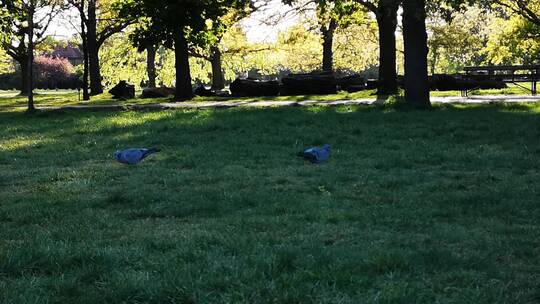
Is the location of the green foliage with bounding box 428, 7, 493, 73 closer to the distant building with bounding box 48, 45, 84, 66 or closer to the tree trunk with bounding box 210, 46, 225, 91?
the tree trunk with bounding box 210, 46, 225, 91

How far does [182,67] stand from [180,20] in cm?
188

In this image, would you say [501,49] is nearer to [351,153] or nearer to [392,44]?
[392,44]

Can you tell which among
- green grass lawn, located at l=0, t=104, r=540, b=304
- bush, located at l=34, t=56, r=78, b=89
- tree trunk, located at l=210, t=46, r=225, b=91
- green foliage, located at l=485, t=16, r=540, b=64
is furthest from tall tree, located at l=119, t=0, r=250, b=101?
bush, located at l=34, t=56, r=78, b=89

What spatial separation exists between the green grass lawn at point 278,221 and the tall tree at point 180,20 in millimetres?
12255

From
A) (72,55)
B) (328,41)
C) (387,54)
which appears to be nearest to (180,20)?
(387,54)

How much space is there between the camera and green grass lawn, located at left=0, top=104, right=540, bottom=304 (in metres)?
3.52

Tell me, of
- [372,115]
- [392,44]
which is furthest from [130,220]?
[392,44]

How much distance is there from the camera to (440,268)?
3.82 meters

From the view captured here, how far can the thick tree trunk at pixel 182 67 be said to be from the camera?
73.8 feet

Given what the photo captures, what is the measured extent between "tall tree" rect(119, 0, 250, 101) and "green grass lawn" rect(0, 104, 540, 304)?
12255 mm

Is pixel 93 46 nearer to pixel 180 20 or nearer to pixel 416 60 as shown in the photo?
pixel 180 20

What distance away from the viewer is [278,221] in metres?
5.00

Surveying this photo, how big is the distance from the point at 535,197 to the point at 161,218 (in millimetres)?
3706

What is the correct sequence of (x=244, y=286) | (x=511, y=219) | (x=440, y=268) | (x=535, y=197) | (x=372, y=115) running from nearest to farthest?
(x=244, y=286) < (x=440, y=268) < (x=511, y=219) < (x=535, y=197) < (x=372, y=115)
